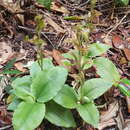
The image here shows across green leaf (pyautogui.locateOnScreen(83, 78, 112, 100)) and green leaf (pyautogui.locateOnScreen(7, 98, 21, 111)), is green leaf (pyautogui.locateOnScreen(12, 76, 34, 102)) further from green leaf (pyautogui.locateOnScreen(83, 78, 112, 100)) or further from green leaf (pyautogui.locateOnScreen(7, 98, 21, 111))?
green leaf (pyautogui.locateOnScreen(83, 78, 112, 100))

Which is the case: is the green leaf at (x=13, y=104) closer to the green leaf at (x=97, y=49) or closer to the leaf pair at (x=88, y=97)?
the leaf pair at (x=88, y=97)

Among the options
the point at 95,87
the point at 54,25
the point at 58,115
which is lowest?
the point at 58,115

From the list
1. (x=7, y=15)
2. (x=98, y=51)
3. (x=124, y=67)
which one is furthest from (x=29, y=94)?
(x=7, y=15)

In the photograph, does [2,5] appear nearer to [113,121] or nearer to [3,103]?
[3,103]

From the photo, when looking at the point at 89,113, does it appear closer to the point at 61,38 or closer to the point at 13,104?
the point at 13,104

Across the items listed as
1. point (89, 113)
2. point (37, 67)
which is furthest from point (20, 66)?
point (89, 113)

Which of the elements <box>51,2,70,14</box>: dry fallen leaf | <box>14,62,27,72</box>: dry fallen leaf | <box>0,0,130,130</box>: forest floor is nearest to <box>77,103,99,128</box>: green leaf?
<box>0,0,130,130</box>: forest floor

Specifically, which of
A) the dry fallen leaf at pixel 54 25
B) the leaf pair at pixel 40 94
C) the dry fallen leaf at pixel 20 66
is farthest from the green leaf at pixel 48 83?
the dry fallen leaf at pixel 54 25
